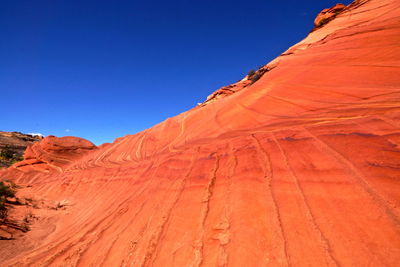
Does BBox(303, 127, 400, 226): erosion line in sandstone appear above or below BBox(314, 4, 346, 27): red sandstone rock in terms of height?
below

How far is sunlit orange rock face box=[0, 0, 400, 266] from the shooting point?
1915 millimetres

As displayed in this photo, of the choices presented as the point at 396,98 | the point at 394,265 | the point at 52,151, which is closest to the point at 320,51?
the point at 396,98

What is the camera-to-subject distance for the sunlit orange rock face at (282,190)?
75.4 inches

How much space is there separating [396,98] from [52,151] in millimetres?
22479

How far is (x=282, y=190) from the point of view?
262cm

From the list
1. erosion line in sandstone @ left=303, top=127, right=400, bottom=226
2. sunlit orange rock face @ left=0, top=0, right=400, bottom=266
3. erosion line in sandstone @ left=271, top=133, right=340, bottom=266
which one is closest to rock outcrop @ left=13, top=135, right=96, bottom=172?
sunlit orange rock face @ left=0, top=0, right=400, bottom=266

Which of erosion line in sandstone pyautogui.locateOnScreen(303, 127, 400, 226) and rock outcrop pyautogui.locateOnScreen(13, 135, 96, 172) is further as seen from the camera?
rock outcrop pyautogui.locateOnScreen(13, 135, 96, 172)

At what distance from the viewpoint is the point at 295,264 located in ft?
5.89

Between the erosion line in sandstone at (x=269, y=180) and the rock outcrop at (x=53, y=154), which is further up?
the rock outcrop at (x=53, y=154)

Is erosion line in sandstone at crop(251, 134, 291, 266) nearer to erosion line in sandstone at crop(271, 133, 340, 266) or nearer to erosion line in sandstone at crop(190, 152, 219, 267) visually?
erosion line in sandstone at crop(271, 133, 340, 266)

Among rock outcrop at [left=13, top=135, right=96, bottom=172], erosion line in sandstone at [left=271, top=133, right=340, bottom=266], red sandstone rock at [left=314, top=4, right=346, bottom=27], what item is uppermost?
red sandstone rock at [left=314, top=4, right=346, bottom=27]

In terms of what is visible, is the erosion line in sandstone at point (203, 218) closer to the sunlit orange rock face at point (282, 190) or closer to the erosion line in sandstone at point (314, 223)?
the sunlit orange rock face at point (282, 190)

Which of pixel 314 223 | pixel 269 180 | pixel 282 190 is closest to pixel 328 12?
pixel 269 180

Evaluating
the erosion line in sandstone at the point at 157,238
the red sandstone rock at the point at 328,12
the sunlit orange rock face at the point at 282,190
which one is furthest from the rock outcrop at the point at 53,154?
the red sandstone rock at the point at 328,12
